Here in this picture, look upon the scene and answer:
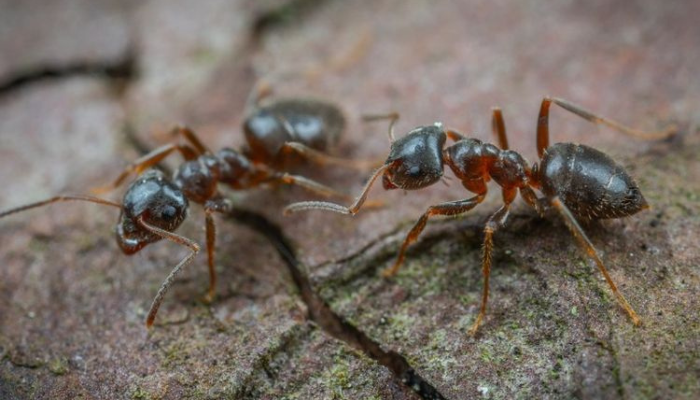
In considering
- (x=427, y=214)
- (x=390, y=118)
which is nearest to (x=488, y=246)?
(x=427, y=214)

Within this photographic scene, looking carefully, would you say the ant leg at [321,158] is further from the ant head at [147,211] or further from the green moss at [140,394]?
the green moss at [140,394]

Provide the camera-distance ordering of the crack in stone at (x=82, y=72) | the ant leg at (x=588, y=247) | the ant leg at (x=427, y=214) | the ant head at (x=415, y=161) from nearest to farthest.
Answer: the ant leg at (x=588, y=247)
the ant leg at (x=427, y=214)
the ant head at (x=415, y=161)
the crack in stone at (x=82, y=72)

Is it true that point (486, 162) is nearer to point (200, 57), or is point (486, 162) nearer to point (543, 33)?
point (543, 33)

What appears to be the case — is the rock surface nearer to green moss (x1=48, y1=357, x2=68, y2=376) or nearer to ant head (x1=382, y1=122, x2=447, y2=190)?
green moss (x1=48, y1=357, x2=68, y2=376)

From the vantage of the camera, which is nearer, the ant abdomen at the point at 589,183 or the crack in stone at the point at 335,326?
the crack in stone at the point at 335,326

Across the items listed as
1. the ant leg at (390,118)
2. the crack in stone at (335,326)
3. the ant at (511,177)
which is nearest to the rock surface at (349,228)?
the crack in stone at (335,326)

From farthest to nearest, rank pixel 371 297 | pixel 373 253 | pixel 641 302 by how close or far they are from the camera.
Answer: pixel 373 253 → pixel 371 297 → pixel 641 302

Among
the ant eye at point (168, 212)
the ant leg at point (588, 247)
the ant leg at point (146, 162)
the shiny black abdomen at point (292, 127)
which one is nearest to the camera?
the ant leg at point (588, 247)

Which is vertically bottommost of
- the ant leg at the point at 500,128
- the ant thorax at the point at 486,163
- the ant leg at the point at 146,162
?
the ant thorax at the point at 486,163

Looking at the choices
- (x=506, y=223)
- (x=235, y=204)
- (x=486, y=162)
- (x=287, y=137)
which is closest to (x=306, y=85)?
(x=287, y=137)
